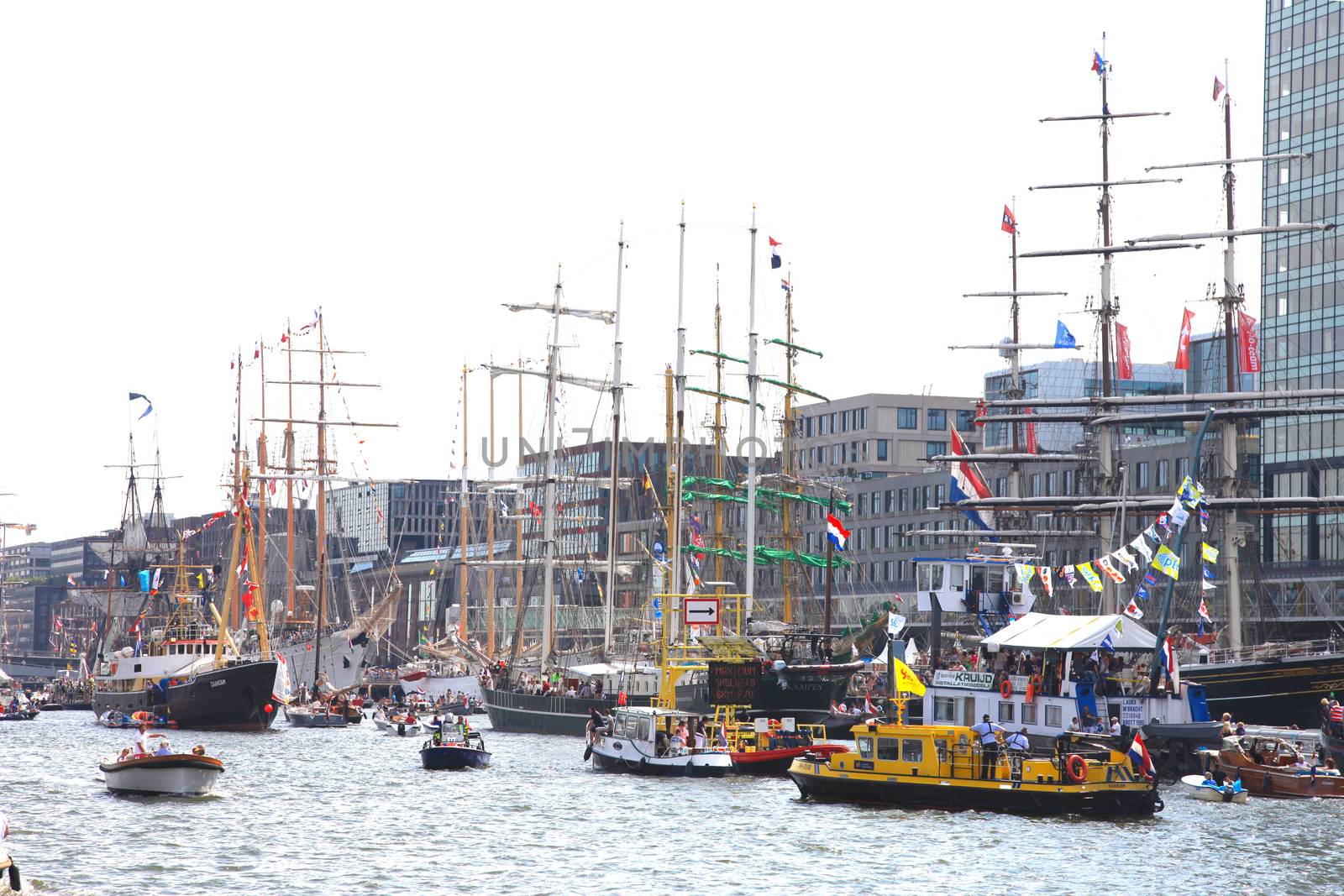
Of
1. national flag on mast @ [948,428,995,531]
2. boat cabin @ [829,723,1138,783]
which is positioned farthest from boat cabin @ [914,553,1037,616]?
national flag on mast @ [948,428,995,531]

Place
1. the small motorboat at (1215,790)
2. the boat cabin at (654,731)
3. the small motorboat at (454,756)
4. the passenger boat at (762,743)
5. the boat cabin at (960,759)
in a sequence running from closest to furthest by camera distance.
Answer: the boat cabin at (960,759)
the small motorboat at (1215,790)
the boat cabin at (654,731)
the passenger boat at (762,743)
the small motorboat at (454,756)

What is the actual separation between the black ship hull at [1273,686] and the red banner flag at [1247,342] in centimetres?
2211

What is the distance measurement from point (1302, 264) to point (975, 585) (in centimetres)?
6036

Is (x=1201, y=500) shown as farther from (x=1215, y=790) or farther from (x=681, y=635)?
(x=681, y=635)

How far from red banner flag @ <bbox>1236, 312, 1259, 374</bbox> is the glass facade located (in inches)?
732

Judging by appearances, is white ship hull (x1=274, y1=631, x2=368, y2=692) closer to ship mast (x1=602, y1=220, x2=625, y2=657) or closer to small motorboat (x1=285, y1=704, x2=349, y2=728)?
small motorboat (x1=285, y1=704, x2=349, y2=728)

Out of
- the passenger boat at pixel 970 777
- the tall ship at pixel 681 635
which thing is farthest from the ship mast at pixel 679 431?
the passenger boat at pixel 970 777

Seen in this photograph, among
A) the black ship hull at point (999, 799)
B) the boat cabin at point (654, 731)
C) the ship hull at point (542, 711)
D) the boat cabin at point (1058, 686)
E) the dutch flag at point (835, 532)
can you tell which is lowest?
the ship hull at point (542, 711)

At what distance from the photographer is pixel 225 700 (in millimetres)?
100938

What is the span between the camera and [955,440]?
364ft

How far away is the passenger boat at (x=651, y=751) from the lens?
62031 mm

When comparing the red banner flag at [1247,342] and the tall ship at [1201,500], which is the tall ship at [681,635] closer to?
the tall ship at [1201,500]

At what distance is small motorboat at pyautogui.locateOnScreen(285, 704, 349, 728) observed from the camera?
116000mm

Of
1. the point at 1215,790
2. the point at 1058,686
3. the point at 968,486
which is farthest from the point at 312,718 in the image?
the point at 1215,790
